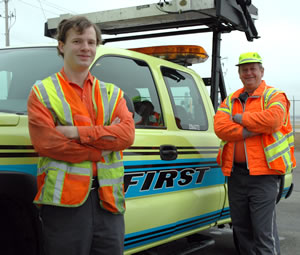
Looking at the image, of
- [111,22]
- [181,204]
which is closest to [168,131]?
[181,204]

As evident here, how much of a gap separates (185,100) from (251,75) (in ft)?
2.22

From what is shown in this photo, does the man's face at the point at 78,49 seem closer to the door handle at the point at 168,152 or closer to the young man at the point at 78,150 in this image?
the young man at the point at 78,150

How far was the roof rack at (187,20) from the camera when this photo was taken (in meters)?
4.14

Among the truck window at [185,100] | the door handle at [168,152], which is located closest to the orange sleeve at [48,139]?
the door handle at [168,152]

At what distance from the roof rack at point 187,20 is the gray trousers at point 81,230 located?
253 centimetres

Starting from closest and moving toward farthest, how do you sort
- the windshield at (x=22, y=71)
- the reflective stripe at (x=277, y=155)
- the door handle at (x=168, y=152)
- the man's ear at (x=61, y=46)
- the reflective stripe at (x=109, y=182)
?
the reflective stripe at (x=109, y=182) → the man's ear at (x=61, y=46) → the windshield at (x=22, y=71) → the door handle at (x=168, y=152) → the reflective stripe at (x=277, y=155)

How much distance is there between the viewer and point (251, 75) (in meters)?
3.74

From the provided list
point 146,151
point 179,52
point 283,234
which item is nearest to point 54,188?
point 146,151

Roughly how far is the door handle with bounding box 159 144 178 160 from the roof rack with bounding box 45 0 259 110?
1355 mm

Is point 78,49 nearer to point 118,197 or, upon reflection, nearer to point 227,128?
point 118,197

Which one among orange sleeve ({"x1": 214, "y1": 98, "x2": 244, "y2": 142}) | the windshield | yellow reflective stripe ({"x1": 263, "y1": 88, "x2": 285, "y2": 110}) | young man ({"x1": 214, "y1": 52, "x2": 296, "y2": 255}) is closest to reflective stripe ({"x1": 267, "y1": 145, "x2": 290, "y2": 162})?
young man ({"x1": 214, "y1": 52, "x2": 296, "y2": 255})

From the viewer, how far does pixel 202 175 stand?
3953mm

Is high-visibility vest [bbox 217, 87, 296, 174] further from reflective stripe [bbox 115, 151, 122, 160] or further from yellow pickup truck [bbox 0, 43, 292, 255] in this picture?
reflective stripe [bbox 115, 151, 122, 160]

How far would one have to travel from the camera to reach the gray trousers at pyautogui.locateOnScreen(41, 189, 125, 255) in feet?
6.91
